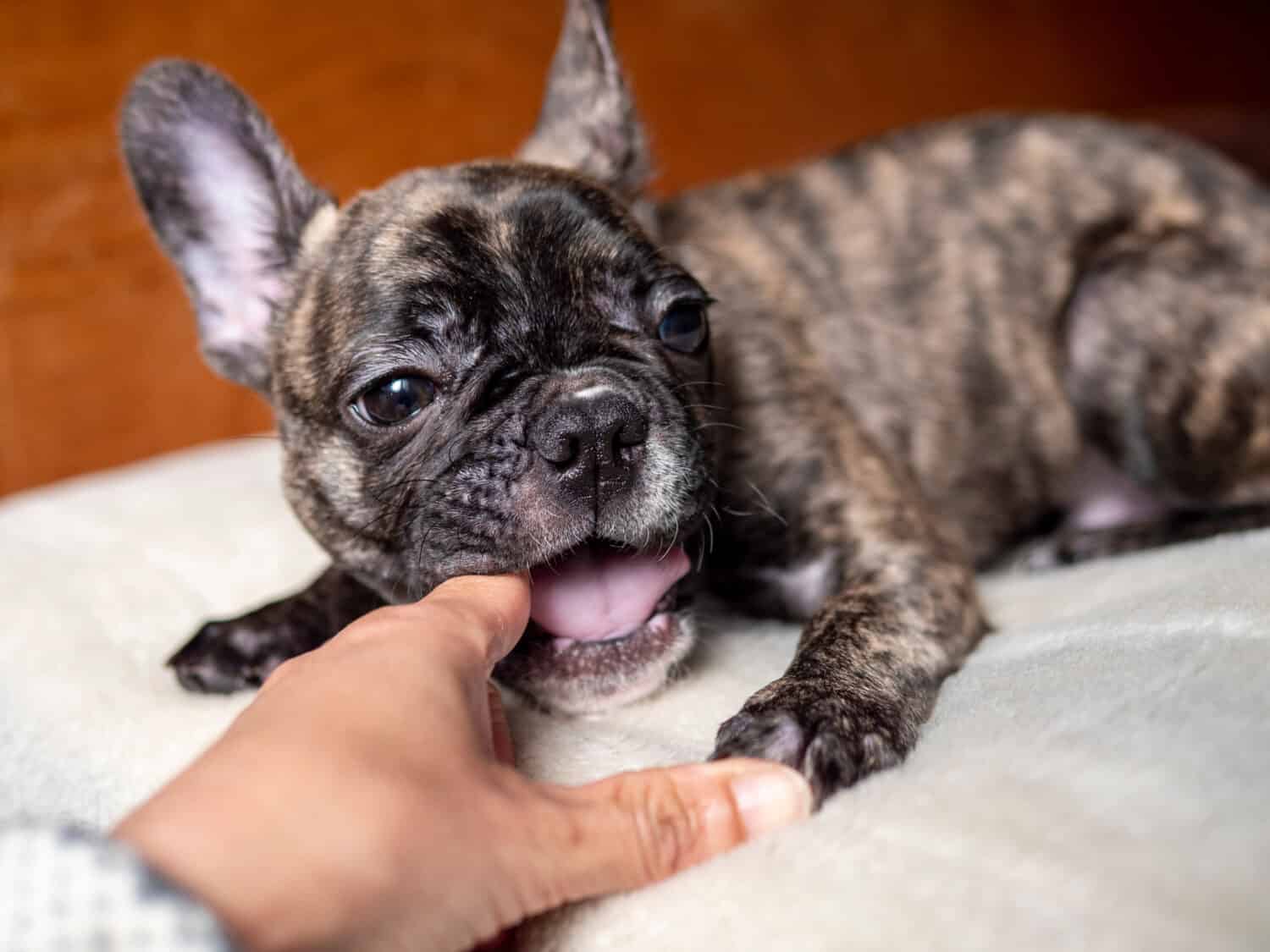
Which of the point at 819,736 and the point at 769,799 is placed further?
the point at 819,736

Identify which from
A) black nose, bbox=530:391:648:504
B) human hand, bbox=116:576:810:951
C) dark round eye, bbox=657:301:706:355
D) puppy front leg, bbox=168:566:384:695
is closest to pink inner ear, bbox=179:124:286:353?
puppy front leg, bbox=168:566:384:695

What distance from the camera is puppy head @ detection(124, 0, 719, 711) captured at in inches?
65.3

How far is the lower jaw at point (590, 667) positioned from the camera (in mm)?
1718

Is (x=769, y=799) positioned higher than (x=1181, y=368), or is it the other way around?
(x=769, y=799)

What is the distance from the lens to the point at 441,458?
1.75 meters

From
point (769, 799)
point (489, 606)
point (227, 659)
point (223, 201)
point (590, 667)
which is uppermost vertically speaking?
point (223, 201)

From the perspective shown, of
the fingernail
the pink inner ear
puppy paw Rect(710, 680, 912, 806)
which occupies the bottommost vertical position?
puppy paw Rect(710, 680, 912, 806)

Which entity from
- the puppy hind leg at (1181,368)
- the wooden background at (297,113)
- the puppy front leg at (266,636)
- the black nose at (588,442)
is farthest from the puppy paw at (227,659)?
the wooden background at (297,113)

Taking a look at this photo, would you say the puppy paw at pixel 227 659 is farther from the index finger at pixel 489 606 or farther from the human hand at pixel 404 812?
the human hand at pixel 404 812

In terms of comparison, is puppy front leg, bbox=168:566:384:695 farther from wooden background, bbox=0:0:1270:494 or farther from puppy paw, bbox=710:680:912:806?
wooden background, bbox=0:0:1270:494

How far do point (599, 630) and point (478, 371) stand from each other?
0.44 metres

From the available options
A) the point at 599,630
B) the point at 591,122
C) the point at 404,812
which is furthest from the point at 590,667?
the point at 591,122

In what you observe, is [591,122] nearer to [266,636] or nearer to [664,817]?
[266,636]

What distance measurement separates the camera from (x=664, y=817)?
1.22 metres
